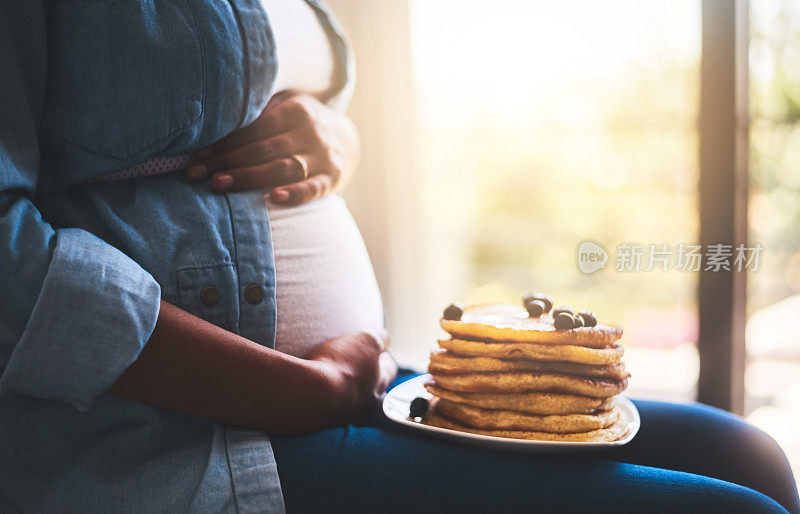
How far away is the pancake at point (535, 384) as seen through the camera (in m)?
0.72

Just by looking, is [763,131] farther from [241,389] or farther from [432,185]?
[241,389]

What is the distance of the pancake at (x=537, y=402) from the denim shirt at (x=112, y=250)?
241 mm

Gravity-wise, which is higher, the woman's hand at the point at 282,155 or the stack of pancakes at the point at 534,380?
the woman's hand at the point at 282,155

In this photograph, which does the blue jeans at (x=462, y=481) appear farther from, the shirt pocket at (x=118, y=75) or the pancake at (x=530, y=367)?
the shirt pocket at (x=118, y=75)

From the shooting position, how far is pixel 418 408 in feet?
2.56

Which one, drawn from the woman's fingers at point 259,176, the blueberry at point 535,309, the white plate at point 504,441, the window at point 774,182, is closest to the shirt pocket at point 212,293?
the woman's fingers at point 259,176

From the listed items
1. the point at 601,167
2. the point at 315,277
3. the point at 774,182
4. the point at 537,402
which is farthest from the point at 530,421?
the point at 601,167

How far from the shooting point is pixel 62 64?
0.68 meters

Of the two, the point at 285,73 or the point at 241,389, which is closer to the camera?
the point at 241,389

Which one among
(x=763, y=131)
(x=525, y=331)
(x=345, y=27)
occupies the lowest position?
(x=525, y=331)

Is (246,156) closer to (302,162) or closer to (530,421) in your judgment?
(302,162)

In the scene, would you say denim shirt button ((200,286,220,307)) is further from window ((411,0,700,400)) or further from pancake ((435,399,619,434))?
window ((411,0,700,400))

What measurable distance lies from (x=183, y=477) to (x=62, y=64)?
443 mm

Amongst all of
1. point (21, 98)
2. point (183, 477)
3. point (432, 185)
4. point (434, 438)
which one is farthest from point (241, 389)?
point (432, 185)
